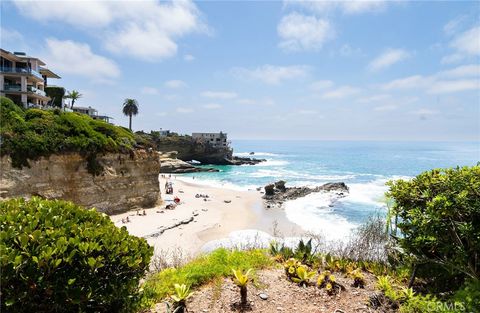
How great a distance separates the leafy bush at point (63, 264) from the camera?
4.00 meters

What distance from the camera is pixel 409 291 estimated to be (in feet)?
18.3

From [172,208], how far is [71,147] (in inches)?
472

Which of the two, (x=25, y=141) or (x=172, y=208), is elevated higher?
(x=25, y=141)

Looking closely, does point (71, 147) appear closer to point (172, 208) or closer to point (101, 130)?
point (101, 130)

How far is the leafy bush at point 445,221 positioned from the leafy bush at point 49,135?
2477cm

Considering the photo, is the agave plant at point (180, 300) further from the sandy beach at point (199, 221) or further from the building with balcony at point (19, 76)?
the building with balcony at point (19, 76)

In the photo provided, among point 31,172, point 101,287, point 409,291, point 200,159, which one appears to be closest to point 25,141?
point 31,172

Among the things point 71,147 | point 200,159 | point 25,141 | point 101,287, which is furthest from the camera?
point 200,159

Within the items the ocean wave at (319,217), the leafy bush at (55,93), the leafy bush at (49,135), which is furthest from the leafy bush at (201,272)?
the leafy bush at (55,93)

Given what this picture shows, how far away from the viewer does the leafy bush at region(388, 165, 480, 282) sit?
4.73 m

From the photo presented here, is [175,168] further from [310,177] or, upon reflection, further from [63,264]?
[63,264]

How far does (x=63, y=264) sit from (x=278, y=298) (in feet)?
13.3

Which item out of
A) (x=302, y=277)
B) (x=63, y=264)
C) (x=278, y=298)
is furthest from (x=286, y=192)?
(x=63, y=264)

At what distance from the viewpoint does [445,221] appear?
4.95m
